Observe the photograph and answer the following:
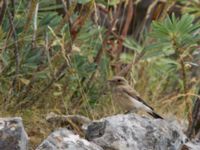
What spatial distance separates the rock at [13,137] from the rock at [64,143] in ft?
0.34

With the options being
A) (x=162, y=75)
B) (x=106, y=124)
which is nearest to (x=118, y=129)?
(x=106, y=124)

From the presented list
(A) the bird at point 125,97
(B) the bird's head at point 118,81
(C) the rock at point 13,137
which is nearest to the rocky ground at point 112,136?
(C) the rock at point 13,137

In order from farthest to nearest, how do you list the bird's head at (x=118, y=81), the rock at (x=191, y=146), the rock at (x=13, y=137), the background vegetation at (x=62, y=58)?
1. the bird's head at (x=118, y=81)
2. the background vegetation at (x=62, y=58)
3. the rock at (x=191, y=146)
4. the rock at (x=13, y=137)

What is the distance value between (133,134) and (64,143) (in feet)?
1.56

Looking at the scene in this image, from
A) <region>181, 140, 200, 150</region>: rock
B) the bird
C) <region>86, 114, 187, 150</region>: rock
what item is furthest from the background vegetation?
<region>86, 114, 187, 150</region>: rock

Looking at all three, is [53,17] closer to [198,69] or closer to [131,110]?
[131,110]

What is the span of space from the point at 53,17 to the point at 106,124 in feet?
4.09

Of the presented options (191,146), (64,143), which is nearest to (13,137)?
(64,143)

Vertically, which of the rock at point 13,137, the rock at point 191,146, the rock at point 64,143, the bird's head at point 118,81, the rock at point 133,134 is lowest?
the rock at point 191,146

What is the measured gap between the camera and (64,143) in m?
3.65

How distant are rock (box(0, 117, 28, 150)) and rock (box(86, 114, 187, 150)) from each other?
0.48 metres

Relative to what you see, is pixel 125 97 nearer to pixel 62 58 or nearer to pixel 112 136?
pixel 62 58

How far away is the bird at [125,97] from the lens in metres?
4.95

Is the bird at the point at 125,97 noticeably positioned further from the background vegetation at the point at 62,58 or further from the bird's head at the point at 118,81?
the background vegetation at the point at 62,58
